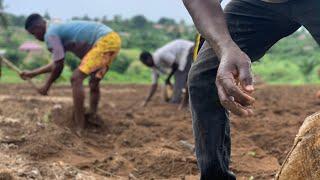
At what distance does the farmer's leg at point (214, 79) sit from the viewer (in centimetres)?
275

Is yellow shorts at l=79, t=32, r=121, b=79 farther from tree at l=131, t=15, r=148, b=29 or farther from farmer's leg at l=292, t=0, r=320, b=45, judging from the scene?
tree at l=131, t=15, r=148, b=29

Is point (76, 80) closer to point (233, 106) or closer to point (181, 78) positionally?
point (181, 78)

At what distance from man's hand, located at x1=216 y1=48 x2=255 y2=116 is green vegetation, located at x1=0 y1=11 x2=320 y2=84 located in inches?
470

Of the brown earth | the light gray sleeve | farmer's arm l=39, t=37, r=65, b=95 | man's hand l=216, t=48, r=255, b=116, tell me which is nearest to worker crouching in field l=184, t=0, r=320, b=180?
man's hand l=216, t=48, r=255, b=116

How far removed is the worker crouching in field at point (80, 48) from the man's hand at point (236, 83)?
494 cm

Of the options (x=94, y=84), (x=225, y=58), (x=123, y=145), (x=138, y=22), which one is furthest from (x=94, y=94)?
(x=138, y=22)

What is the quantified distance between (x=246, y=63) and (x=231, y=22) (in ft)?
2.72

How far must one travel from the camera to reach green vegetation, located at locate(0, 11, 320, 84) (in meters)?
22.0

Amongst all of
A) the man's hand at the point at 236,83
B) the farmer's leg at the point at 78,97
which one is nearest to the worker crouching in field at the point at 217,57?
the man's hand at the point at 236,83

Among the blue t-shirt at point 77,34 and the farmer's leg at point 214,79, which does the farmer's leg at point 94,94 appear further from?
the farmer's leg at point 214,79

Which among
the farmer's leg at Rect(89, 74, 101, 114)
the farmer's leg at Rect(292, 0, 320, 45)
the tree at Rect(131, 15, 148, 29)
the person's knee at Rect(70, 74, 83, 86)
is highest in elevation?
the farmer's leg at Rect(292, 0, 320, 45)

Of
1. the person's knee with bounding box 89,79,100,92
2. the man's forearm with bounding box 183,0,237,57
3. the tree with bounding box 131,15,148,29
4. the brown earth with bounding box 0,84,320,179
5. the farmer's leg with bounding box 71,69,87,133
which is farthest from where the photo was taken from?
the tree with bounding box 131,15,148,29

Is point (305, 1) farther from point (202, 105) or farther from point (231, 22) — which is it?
point (202, 105)

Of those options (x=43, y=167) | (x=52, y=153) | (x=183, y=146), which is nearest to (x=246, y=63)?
(x=43, y=167)
